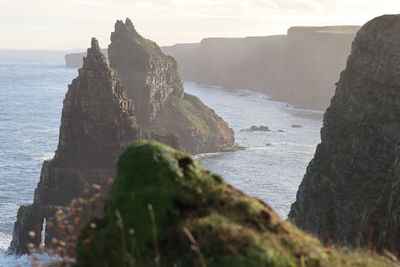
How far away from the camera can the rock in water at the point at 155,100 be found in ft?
555

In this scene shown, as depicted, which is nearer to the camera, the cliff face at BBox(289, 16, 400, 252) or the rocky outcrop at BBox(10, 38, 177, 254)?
the cliff face at BBox(289, 16, 400, 252)

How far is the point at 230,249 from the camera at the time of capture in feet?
36.5

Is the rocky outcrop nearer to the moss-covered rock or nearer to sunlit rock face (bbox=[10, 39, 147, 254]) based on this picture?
sunlit rock face (bbox=[10, 39, 147, 254])

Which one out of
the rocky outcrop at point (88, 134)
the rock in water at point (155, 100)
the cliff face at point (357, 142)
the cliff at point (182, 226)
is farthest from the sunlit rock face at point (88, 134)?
the cliff at point (182, 226)

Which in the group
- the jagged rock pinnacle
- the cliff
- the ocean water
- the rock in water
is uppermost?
the jagged rock pinnacle

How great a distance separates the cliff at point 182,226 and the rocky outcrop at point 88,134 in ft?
269

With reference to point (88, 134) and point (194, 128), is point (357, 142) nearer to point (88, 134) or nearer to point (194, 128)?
point (88, 134)

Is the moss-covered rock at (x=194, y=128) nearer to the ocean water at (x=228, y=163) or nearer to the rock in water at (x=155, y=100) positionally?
the rock in water at (x=155, y=100)

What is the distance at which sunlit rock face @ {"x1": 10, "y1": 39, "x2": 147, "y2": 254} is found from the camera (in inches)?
3725

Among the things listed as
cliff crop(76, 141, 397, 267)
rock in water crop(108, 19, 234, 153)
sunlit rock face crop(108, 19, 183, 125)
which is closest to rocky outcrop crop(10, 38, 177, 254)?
rock in water crop(108, 19, 234, 153)

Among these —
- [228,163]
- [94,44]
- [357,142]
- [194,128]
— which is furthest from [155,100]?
[357,142]

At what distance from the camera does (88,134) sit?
102000 millimetres

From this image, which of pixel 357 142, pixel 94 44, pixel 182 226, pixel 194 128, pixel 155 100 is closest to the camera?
pixel 182 226

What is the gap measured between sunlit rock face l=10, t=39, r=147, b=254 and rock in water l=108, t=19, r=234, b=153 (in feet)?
190
